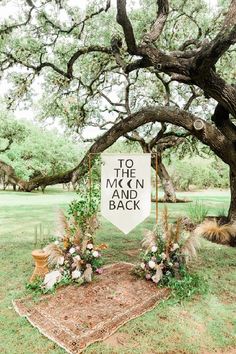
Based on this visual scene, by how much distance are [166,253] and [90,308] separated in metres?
1.58

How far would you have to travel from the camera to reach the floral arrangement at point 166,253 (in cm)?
540

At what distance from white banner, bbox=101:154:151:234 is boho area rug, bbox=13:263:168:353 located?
96 centimetres

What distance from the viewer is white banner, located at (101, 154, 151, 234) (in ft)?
18.6

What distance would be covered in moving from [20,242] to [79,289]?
12.5 feet

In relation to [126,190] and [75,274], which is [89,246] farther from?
[126,190]

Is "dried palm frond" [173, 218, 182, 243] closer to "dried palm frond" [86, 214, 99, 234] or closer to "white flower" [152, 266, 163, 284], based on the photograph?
"white flower" [152, 266, 163, 284]

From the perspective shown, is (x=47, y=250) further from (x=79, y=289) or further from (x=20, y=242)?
(x=20, y=242)

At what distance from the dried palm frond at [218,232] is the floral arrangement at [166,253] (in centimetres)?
294

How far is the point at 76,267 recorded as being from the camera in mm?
5309

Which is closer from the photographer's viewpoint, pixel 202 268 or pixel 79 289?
pixel 79 289

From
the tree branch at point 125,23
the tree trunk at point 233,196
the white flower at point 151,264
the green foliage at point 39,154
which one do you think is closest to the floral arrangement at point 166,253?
the white flower at point 151,264

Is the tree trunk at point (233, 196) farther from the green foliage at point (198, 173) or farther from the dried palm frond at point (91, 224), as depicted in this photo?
the green foliage at point (198, 173)

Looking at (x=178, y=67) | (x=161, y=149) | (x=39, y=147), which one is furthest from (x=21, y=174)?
(x=178, y=67)

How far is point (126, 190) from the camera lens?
570 cm
